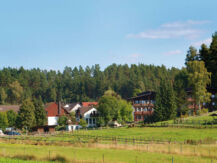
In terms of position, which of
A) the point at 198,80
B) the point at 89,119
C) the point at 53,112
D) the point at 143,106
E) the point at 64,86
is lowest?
the point at 89,119

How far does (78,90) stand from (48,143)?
437 ft

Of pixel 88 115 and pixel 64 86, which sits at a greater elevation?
pixel 64 86

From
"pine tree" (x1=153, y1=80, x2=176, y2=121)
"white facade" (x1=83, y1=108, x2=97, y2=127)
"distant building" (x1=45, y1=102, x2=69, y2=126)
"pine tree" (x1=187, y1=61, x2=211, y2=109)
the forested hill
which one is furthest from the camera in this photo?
the forested hill

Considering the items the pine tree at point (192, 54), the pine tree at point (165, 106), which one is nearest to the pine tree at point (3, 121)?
the pine tree at point (165, 106)

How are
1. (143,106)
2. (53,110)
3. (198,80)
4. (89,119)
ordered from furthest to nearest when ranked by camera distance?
(53,110)
(89,119)
(143,106)
(198,80)

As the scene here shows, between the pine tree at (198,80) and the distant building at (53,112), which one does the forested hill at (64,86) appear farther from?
the pine tree at (198,80)

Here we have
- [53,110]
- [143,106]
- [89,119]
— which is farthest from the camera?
[53,110]

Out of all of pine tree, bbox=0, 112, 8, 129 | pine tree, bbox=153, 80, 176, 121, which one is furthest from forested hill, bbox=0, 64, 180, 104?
pine tree, bbox=153, 80, 176, 121

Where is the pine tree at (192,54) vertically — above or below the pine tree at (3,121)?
above

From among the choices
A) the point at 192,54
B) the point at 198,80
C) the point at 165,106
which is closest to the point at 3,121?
the point at 165,106

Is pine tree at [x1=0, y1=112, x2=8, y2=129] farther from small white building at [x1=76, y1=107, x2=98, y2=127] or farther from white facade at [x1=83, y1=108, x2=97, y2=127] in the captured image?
white facade at [x1=83, y1=108, x2=97, y2=127]

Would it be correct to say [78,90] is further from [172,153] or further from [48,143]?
[172,153]

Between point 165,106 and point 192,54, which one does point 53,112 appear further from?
point 192,54

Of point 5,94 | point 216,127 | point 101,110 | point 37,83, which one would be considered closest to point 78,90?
point 37,83
